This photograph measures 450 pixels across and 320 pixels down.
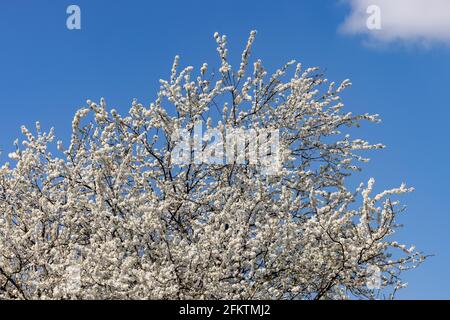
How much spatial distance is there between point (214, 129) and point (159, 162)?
127 centimetres

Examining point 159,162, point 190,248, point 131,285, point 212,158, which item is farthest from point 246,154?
point 131,285

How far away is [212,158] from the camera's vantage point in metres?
12.7

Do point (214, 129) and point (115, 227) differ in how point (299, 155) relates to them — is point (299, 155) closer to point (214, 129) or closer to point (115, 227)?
point (214, 129)

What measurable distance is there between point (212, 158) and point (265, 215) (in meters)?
1.59

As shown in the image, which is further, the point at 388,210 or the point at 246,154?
the point at 246,154

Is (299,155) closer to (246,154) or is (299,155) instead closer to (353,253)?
(246,154)

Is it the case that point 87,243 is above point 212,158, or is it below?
below

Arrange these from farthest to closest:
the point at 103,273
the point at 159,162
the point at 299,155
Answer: the point at 299,155 → the point at 159,162 → the point at 103,273

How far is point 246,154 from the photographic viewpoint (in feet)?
41.6

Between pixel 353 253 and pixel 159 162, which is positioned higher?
pixel 159 162
